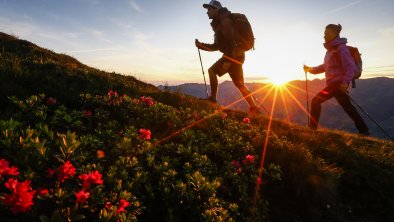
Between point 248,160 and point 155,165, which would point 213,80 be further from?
point 155,165

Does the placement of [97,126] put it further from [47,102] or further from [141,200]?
[141,200]

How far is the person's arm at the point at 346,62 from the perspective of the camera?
9.84 metres

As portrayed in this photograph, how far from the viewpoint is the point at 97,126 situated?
6.06 m

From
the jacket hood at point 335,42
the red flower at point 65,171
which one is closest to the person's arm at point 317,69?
the jacket hood at point 335,42

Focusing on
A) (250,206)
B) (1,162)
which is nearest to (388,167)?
(250,206)

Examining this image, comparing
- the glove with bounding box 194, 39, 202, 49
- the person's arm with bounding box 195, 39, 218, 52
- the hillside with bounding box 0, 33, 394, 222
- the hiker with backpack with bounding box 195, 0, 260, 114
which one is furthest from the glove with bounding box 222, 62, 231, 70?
the hillside with bounding box 0, 33, 394, 222

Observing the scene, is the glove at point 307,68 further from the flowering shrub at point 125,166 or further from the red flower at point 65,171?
the red flower at point 65,171

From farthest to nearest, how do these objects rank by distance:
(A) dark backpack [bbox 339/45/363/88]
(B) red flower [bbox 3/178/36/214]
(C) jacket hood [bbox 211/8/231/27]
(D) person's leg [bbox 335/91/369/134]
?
(C) jacket hood [bbox 211/8/231/27] → (D) person's leg [bbox 335/91/369/134] → (A) dark backpack [bbox 339/45/363/88] → (B) red flower [bbox 3/178/36/214]

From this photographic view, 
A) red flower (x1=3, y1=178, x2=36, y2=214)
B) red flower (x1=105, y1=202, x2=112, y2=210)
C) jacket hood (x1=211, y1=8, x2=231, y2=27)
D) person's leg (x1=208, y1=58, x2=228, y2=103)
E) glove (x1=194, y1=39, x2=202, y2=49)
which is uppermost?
jacket hood (x1=211, y1=8, x2=231, y2=27)

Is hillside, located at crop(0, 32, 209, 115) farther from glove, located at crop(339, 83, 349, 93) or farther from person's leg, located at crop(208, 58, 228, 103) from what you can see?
glove, located at crop(339, 83, 349, 93)

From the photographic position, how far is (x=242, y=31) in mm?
10719

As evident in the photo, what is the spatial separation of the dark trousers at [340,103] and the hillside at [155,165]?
1.69 meters

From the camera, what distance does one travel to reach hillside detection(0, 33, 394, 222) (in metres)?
3.65

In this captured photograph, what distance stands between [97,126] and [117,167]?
184 centimetres
